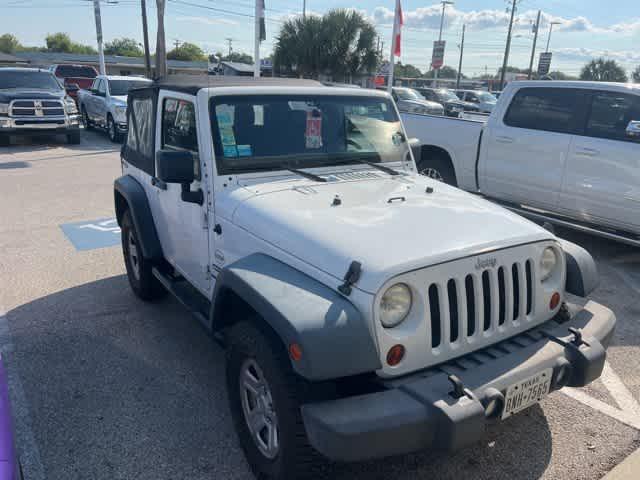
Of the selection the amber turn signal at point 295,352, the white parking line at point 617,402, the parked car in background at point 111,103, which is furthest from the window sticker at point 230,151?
the parked car in background at point 111,103

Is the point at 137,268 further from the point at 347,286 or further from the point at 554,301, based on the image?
the point at 554,301

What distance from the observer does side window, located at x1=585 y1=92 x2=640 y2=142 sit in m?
5.94

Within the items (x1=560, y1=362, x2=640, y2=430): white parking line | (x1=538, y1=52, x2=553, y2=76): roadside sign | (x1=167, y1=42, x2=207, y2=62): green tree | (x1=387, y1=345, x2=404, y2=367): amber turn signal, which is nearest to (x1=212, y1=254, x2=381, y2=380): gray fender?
(x1=387, y1=345, x2=404, y2=367): amber turn signal

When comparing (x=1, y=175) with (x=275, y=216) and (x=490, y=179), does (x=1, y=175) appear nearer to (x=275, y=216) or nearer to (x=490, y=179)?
(x=490, y=179)

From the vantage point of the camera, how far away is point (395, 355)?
2.37 m

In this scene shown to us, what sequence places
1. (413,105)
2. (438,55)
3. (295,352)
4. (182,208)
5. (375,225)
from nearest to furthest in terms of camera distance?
(295,352), (375,225), (182,208), (413,105), (438,55)

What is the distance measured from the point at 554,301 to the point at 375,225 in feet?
3.56

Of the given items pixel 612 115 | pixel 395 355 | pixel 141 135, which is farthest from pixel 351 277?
pixel 612 115

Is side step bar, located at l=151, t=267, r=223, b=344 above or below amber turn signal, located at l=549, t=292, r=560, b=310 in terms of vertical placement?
below

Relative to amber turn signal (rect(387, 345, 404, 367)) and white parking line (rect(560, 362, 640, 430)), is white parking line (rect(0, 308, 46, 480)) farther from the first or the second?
white parking line (rect(560, 362, 640, 430))

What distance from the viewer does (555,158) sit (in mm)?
6465

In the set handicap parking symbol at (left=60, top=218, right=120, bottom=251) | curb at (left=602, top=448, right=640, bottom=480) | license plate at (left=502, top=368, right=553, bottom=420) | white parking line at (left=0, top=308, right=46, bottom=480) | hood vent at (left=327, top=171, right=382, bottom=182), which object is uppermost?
hood vent at (left=327, top=171, right=382, bottom=182)

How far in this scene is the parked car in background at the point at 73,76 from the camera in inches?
910

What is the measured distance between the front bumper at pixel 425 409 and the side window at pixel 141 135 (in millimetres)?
2764
